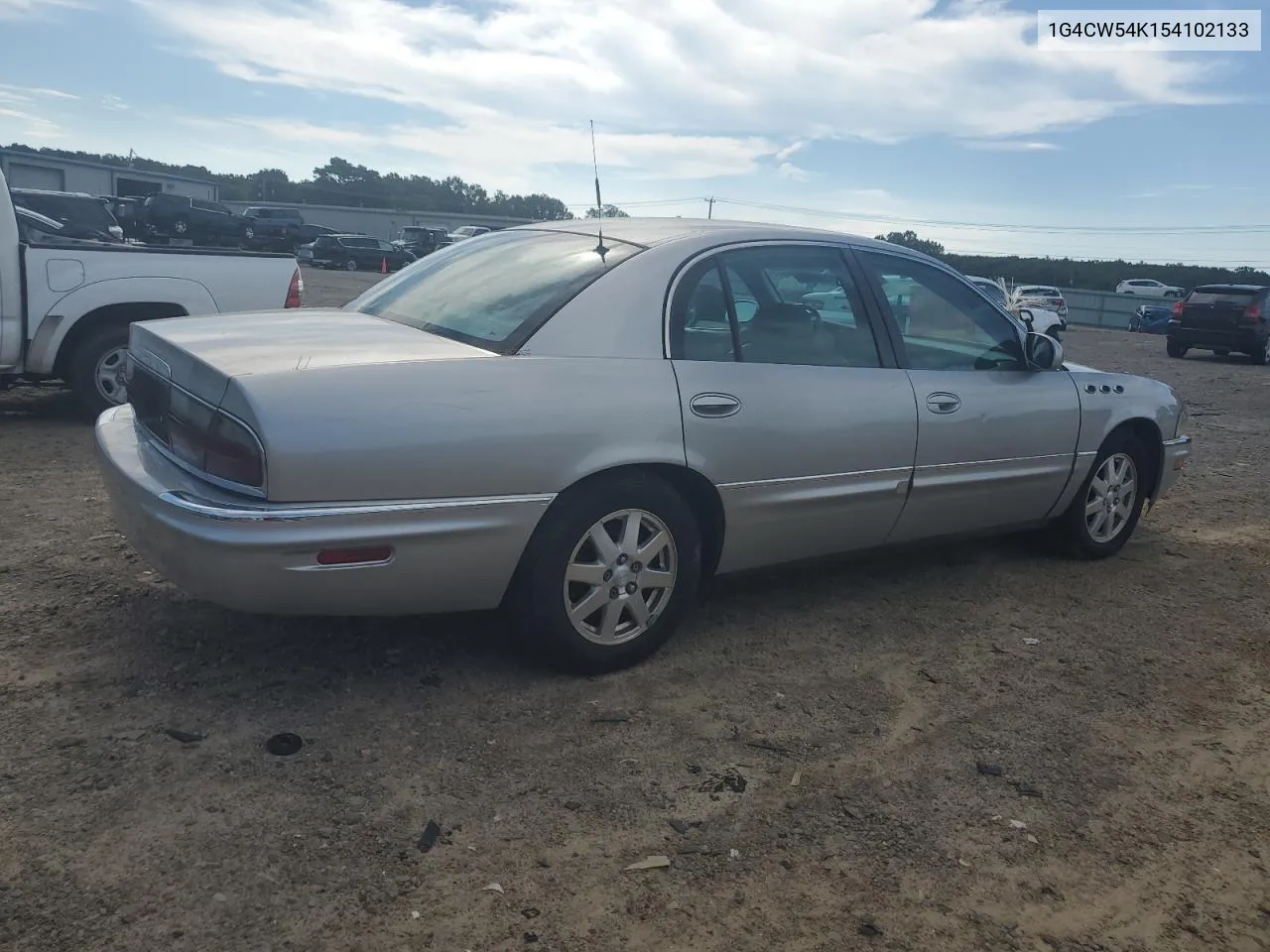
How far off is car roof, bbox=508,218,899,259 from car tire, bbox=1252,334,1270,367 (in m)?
18.6

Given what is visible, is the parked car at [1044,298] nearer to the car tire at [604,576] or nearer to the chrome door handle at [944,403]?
the chrome door handle at [944,403]

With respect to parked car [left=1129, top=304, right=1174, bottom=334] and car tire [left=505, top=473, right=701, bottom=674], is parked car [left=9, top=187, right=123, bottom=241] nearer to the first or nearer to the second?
car tire [left=505, top=473, right=701, bottom=674]

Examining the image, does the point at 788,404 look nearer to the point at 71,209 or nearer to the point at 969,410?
the point at 969,410

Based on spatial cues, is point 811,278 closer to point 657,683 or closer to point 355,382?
point 657,683

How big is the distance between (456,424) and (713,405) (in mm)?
989

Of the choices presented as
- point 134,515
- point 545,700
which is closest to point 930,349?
point 545,700

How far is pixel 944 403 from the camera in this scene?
444 centimetres

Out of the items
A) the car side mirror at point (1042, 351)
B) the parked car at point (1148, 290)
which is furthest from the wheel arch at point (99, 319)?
the parked car at point (1148, 290)

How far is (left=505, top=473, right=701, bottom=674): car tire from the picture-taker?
3379 mm

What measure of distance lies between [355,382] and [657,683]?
4.74 feet

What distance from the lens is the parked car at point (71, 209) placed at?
43.7 feet

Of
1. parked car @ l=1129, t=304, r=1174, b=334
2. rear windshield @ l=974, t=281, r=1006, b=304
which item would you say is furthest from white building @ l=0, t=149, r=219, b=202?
rear windshield @ l=974, t=281, r=1006, b=304

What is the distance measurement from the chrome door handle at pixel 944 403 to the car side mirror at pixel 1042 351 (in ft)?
2.11

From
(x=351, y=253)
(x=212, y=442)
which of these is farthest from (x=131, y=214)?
(x=212, y=442)
